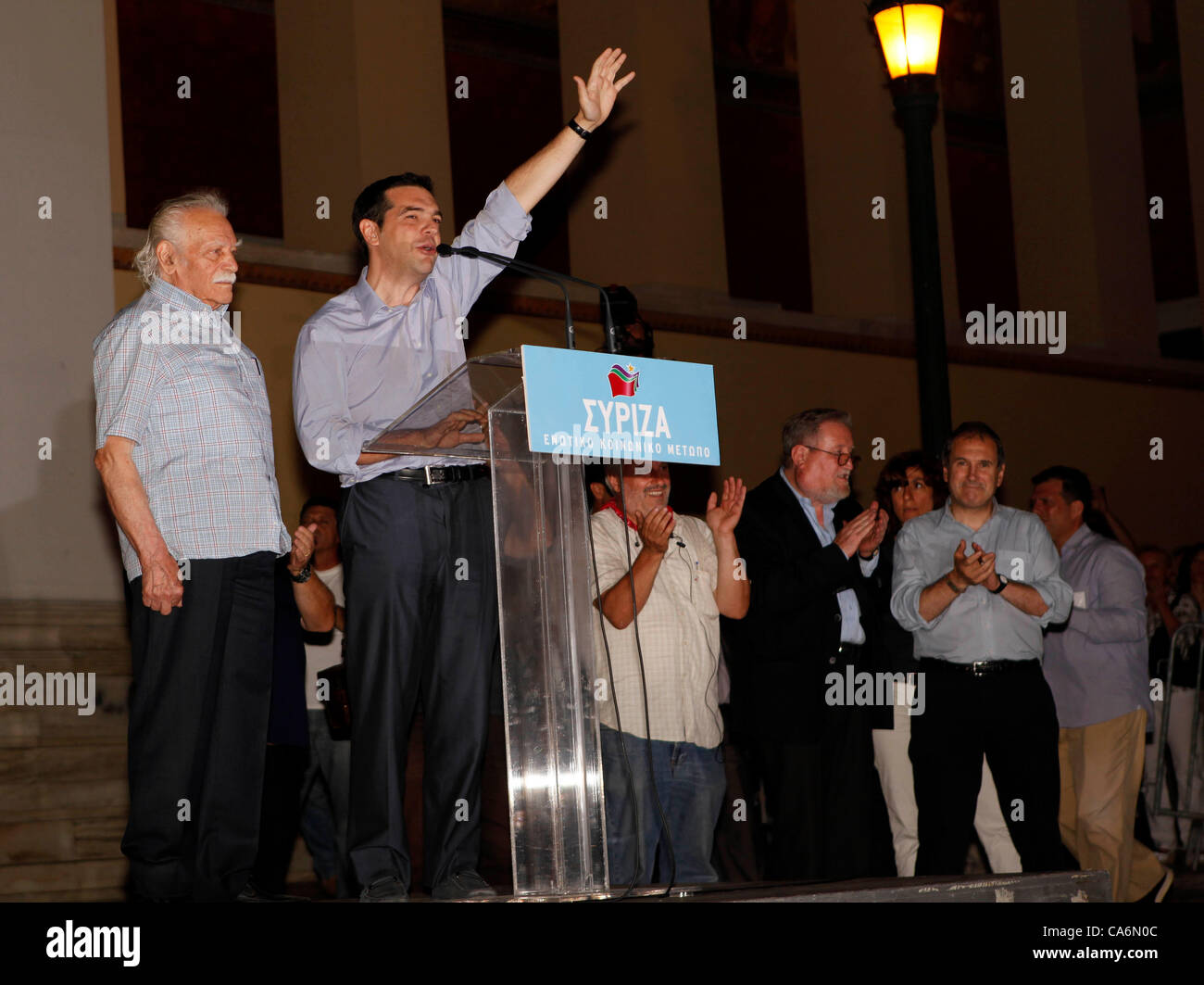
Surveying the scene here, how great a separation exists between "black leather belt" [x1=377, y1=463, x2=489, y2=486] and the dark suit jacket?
64.3 inches

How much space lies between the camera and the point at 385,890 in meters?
3.48

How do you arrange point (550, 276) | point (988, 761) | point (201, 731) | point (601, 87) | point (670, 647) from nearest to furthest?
point (550, 276) → point (201, 731) → point (601, 87) → point (670, 647) → point (988, 761)

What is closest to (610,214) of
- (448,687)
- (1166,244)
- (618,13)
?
(618,13)

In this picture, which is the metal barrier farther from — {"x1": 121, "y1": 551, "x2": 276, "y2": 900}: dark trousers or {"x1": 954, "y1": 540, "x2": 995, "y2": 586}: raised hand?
{"x1": 121, "y1": 551, "x2": 276, "y2": 900}: dark trousers

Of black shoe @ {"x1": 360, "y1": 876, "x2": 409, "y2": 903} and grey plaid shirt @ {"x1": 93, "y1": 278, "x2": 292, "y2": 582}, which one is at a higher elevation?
grey plaid shirt @ {"x1": 93, "y1": 278, "x2": 292, "y2": 582}

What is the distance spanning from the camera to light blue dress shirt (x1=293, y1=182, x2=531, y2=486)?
148 inches

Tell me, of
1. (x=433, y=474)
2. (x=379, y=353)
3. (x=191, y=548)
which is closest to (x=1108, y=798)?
(x=433, y=474)

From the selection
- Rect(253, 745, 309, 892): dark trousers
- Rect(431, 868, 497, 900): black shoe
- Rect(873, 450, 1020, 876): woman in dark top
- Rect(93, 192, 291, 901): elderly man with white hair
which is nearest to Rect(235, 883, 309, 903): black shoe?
Rect(93, 192, 291, 901): elderly man with white hair

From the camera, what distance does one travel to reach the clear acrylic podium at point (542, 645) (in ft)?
10.5

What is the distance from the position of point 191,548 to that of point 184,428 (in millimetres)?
299

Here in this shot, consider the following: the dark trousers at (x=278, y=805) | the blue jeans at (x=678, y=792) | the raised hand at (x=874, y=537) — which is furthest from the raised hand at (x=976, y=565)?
the dark trousers at (x=278, y=805)

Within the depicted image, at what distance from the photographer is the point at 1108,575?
20.2 ft

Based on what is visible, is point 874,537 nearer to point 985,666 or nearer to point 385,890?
point 985,666

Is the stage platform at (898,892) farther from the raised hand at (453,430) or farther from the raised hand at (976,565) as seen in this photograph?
the raised hand at (976,565)
